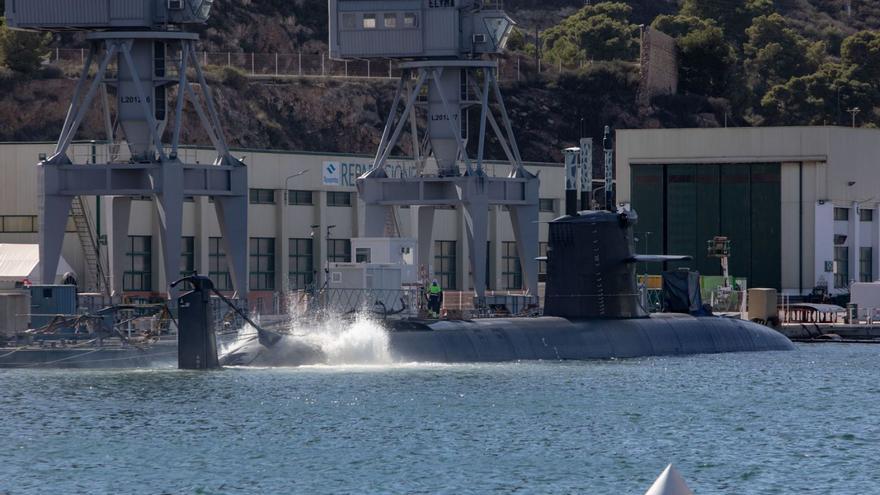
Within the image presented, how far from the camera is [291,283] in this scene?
68375 millimetres

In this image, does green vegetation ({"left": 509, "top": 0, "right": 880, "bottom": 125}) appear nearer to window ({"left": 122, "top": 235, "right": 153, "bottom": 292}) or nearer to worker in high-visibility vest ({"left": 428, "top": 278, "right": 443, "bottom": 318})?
window ({"left": 122, "top": 235, "right": 153, "bottom": 292})

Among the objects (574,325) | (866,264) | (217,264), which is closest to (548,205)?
(866,264)

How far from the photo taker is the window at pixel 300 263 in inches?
2714

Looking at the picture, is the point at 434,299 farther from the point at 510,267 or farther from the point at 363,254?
the point at 510,267

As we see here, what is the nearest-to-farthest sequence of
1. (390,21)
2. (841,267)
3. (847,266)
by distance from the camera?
(390,21) < (841,267) < (847,266)

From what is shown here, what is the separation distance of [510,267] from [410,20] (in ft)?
66.1

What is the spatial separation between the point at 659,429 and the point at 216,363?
39.7 ft

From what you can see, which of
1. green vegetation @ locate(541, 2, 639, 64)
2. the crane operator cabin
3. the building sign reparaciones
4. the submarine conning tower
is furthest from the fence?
the submarine conning tower

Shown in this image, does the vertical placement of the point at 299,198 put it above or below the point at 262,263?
above

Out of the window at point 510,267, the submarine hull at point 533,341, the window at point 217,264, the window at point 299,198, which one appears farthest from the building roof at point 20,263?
the window at point 510,267

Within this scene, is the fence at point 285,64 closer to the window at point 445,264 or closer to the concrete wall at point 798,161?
the window at point 445,264

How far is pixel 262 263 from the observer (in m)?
68.3

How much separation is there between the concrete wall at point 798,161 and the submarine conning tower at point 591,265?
94.8 feet

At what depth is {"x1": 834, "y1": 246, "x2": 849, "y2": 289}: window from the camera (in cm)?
7781
